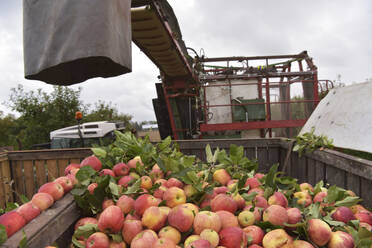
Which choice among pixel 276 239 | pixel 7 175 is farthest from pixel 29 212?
pixel 7 175

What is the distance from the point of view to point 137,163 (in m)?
2.00

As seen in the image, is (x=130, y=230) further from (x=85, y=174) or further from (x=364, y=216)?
(x=364, y=216)

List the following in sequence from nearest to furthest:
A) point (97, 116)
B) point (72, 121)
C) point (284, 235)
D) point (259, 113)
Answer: point (284, 235) < point (259, 113) < point (72, 121) < point (97, 116)

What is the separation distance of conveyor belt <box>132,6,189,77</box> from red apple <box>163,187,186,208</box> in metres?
3.09

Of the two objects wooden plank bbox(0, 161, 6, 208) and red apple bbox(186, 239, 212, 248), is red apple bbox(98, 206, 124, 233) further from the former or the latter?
wooden plank bbox(0, 161, 6, 208)

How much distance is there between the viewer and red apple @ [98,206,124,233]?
4.57ft

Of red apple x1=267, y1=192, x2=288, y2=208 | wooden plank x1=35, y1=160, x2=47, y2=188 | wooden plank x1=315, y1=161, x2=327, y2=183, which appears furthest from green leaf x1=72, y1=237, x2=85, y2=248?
wooden plank x1=35, y1=160, x2=47, y2=188

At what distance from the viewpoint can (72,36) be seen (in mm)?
1853

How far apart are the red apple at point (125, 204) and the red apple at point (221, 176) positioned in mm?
732

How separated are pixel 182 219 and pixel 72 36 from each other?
1508mm

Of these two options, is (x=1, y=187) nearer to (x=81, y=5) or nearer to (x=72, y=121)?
(x=81, y=5)

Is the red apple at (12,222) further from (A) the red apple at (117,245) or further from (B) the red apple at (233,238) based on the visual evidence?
(B) the red apple at (233,238)

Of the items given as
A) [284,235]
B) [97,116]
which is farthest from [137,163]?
[97,116]

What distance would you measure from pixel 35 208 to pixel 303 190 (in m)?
1.88
